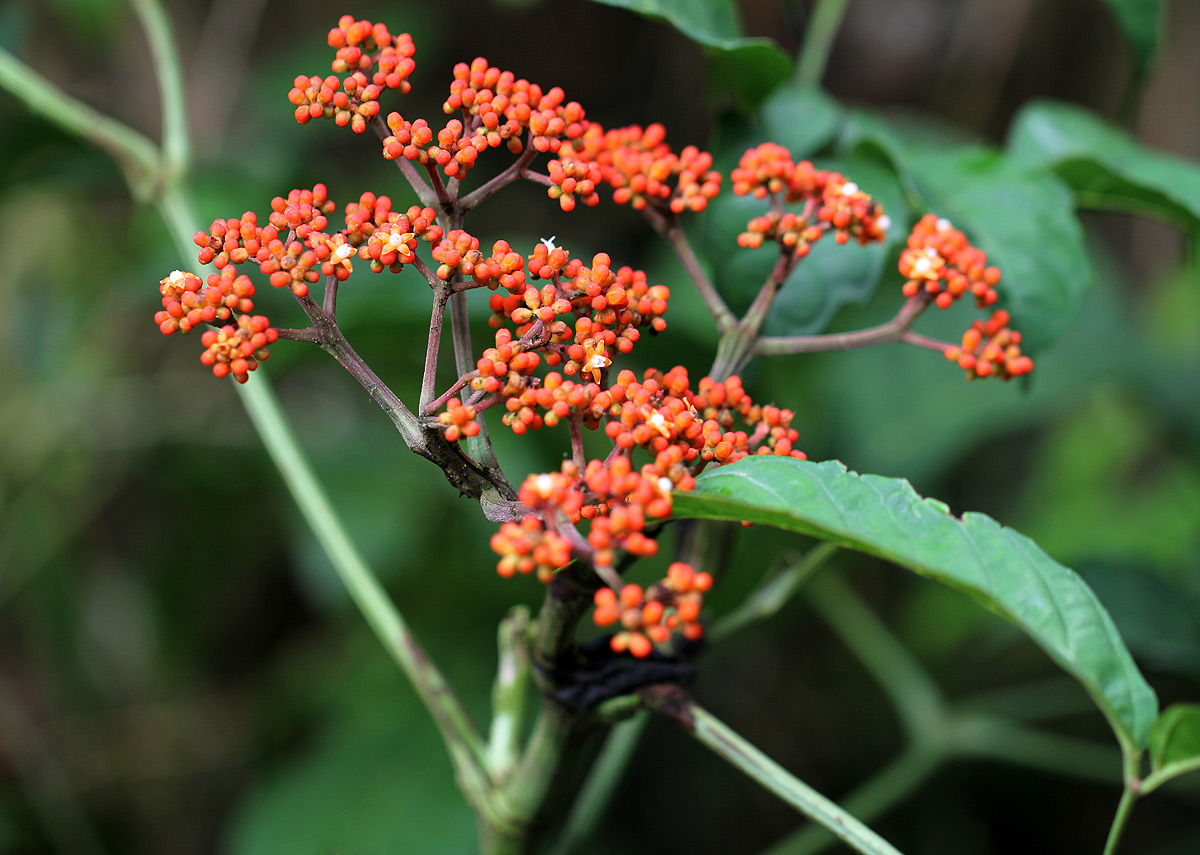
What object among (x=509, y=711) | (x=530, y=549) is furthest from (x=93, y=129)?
(x=530, y=549)

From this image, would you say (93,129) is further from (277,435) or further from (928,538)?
(928,538)

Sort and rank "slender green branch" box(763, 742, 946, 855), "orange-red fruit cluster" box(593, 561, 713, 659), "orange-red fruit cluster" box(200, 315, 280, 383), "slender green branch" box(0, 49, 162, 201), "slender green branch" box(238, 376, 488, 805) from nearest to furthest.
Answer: "orange-red fruit cluster" box(593, 561, 713, 659)
"orange-red fruit cluster" box(200, 315, 280, 383)
"slender green branch" box(238, 376, 488, 805)
"slender green branch" box(0, 49, 162, 201)
"slender green branch" box(763, 742, 946, 855)

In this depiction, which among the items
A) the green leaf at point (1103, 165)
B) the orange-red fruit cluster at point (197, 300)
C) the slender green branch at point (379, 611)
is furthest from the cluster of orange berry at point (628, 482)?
the green leaf at point (1103, 165)

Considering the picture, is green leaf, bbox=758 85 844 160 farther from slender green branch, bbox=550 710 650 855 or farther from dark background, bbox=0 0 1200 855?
slender green branch, bbox=550 710 650 855

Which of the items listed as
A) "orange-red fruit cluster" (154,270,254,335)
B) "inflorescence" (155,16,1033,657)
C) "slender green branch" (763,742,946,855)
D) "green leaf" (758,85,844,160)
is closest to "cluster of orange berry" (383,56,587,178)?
"inflorescence" (155,16,1033,657)

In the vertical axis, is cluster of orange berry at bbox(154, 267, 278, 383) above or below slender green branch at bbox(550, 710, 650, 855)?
above

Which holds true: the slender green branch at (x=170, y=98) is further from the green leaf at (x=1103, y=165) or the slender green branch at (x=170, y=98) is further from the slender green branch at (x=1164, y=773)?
the slender green branch at (x=1164, y=773)
